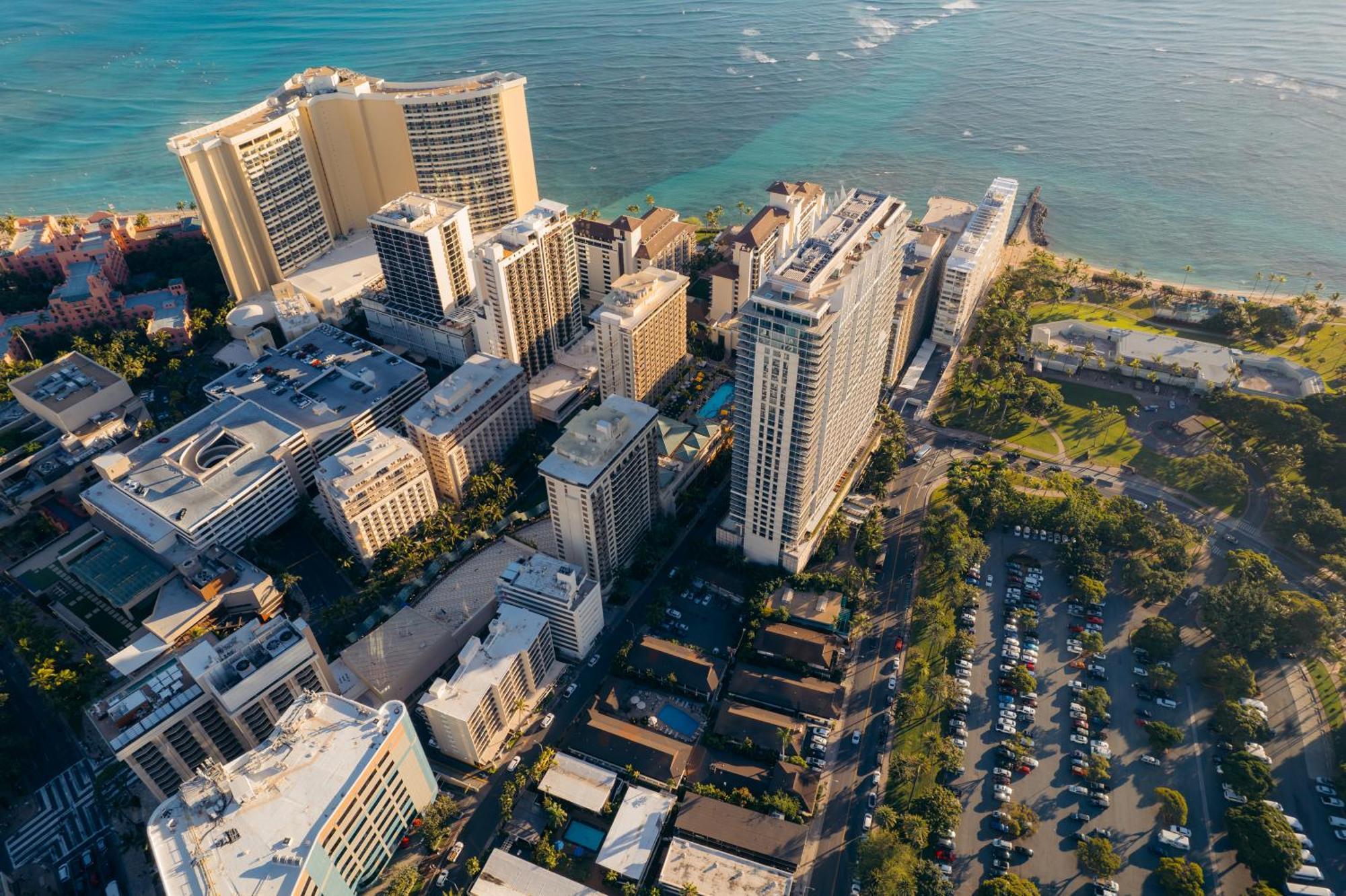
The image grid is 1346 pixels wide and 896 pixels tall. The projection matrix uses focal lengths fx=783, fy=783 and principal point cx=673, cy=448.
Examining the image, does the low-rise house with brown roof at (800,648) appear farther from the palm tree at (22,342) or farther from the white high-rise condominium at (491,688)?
the palm tree at (22,342)

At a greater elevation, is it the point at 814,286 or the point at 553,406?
the point at 814,286

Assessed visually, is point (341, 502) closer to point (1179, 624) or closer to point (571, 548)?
point (571, 548)

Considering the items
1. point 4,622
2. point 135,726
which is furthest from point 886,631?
point 4,622

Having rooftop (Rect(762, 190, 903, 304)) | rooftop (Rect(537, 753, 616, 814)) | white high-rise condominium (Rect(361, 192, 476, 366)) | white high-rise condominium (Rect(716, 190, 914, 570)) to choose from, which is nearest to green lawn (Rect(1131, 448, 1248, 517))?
white high-rise condominium (Rect(716, 190, 914, 570))

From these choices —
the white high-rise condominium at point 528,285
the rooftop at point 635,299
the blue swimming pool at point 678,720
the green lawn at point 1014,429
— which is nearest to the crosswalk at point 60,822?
the blue swimming pool at point 678,720

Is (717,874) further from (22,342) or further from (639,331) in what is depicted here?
(22,342)

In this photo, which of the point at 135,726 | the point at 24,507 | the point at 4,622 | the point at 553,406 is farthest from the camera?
the point at 553,406
